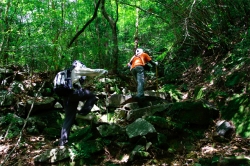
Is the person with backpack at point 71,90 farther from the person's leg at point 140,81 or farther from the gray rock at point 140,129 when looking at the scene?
the person's leg at point 140,81

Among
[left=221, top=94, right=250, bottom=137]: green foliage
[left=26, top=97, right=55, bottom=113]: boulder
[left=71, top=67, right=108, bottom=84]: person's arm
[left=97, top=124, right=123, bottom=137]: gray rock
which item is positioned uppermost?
[left=71, top=67, right=108, bottom=84]: person's arm

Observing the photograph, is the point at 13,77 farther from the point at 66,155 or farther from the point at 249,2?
the point at 249,2

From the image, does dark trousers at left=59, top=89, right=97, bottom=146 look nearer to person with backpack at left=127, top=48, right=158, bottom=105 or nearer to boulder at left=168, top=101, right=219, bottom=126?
person with backpack at left=127, top=48, right=158, bottom=105

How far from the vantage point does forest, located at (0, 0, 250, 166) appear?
4.87m

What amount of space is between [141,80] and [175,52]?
507cm

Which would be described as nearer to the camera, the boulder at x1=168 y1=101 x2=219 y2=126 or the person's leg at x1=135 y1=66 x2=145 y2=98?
the boulder at x1=168 y1=101 x2=219 y2=126

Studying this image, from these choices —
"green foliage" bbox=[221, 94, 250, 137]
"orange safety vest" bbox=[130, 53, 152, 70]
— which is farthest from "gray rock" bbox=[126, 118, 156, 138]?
"orange safety vest" bbox=[130, 53, 152, 70]

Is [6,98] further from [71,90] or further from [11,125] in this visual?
[71,90]

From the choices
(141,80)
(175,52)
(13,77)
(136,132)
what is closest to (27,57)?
(13,77)

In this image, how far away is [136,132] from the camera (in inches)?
205

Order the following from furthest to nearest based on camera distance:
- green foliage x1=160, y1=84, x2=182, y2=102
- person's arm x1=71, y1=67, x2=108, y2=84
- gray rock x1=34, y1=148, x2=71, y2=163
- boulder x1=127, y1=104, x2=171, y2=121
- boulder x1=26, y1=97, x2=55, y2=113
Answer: green foliage x1=160, y1=84, x2=182, y2=102, boulder x1=26, y1=97, x2=55, y2=113, boulder x1=127, y1=104, x2=171, y2=121, person's arm x1=71, y1=67, x2=108, y2=84, gray rock x1=34, y1=148, x2=71, y2=163

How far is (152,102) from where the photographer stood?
7.63 meters

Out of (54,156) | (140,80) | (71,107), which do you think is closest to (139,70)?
(140,80)

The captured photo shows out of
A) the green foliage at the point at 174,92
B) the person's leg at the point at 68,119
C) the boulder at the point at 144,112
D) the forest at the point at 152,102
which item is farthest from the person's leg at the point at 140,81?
the person's leg at the point at 68,119
